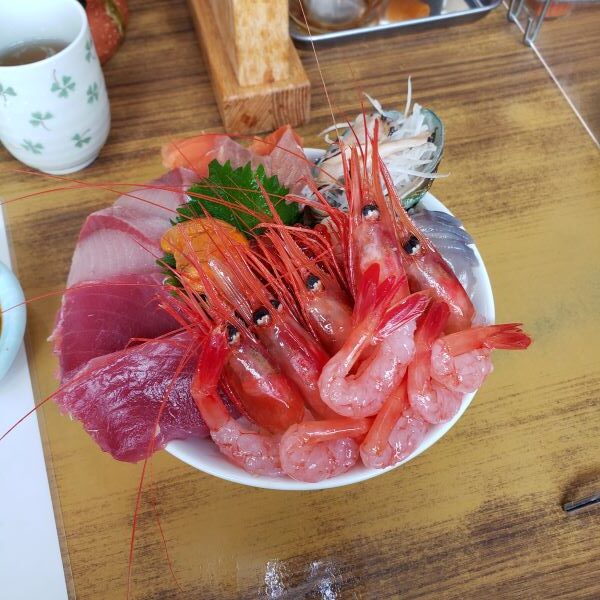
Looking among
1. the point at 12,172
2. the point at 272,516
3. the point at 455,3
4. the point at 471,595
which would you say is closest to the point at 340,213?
the point at 272,516

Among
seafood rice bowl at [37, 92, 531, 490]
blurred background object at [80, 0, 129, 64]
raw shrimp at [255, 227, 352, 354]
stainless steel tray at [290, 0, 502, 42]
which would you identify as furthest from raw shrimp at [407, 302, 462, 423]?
blurred background object at [80, 0, 129, 64]

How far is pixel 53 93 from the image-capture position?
113 centimetres

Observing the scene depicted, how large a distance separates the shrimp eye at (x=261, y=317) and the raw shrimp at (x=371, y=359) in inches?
4.9

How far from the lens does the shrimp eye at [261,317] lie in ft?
2.98

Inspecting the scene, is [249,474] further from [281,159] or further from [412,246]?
[281,159]

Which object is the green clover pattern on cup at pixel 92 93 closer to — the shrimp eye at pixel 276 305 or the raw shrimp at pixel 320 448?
the shrimp eye at pixel 276 305

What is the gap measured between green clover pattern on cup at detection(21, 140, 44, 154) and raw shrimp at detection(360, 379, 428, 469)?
0.83 meters

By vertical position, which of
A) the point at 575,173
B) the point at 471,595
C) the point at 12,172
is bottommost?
the point at 471,595

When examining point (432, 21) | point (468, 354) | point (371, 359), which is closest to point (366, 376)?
point (371, 359)

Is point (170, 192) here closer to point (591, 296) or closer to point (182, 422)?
point (182, 422)

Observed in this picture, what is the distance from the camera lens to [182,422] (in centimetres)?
87

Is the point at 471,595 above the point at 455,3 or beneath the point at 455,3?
beneath

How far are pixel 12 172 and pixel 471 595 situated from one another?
118 centimetres

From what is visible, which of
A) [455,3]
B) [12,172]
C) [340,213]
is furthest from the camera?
[455,3]
